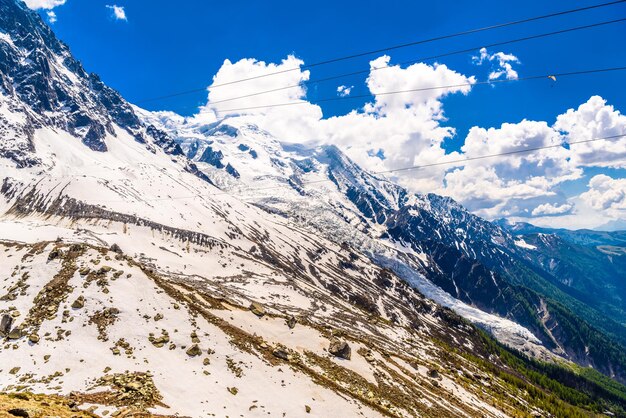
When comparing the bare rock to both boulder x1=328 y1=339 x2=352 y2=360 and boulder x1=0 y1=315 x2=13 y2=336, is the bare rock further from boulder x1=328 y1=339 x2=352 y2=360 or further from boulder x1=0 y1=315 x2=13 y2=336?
boulder x1=0 y1=315 x2=13 y2=336

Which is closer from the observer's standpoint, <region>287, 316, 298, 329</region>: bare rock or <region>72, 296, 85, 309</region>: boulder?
<region>72, 296, 85, 309</region>: boulder

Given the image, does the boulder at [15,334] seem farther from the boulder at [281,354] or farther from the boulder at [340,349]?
the boulder at [340,349]

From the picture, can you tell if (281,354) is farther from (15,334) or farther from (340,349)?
(15,334)

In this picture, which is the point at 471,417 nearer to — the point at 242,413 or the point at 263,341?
the point at 263,341

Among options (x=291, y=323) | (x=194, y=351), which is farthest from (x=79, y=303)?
(x=291, y=323)

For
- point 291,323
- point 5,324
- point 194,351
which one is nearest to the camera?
point 5,324

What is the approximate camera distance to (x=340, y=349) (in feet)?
192

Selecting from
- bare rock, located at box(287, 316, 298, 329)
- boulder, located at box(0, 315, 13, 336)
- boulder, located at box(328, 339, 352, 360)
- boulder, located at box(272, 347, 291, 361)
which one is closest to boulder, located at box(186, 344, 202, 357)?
boulder, located at box(272, 347, 291, 361)

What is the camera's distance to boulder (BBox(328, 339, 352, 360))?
190 ft

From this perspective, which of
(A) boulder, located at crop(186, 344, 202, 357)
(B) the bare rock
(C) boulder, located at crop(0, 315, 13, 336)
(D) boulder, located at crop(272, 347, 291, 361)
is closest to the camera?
(C) boulder, located at crop(0, 315, 13, 336)

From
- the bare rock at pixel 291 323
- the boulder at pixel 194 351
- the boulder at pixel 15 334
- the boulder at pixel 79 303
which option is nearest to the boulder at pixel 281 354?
the boulder at pixel 194 351

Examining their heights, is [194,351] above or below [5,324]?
below

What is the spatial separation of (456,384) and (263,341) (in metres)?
53.2

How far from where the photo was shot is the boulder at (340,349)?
57969 mm
